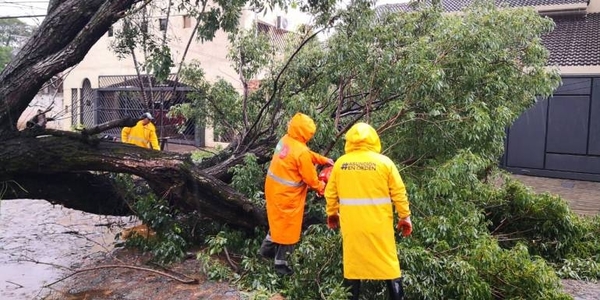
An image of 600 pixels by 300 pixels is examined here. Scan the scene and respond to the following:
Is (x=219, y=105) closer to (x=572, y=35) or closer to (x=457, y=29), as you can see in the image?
(x=457, y=29)

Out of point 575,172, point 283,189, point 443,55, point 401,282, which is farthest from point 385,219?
point 575,172

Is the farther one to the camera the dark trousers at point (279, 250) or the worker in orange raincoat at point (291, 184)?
the dark trousers at point (279, 250)

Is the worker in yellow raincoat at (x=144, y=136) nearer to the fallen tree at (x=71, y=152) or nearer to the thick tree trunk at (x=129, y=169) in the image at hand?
the thick tree trunk at (x=129, y=169)

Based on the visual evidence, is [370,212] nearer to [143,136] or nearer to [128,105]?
[143,136]

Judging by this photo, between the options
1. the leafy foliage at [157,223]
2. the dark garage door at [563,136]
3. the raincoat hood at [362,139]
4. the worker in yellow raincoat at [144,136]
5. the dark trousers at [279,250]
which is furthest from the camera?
the dark garage door at [563,136]

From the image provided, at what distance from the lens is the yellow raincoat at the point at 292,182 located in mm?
4711

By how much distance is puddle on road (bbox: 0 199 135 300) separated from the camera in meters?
5.22

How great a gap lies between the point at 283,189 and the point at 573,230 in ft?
11.9

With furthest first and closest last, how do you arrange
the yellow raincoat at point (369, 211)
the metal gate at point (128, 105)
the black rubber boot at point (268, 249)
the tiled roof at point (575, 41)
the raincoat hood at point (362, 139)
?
1. the tiled roof at point (575, 41)
2. the metal gate at point (128, 105)
3. the black rubber boot at point (268, 249)
4. the raincoat hood at point (362, 139)
5. the yellow raincoat at point (369, 211)

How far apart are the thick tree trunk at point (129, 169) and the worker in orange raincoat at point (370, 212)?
1.95 m

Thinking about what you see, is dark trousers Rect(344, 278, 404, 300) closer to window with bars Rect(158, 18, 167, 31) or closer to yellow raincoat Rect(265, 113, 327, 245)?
yellow raincoat Rect(265, 113, 327, 245)

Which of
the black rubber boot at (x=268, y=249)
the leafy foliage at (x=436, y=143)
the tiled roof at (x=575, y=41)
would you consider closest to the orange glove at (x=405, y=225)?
the leafy foliage at (x=436, y=143)

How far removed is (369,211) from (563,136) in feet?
36.8

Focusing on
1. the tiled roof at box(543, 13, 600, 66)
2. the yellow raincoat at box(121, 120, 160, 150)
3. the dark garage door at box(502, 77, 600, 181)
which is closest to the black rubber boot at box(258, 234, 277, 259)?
the yellow raincoat at box(121, 120, 160, 150)
